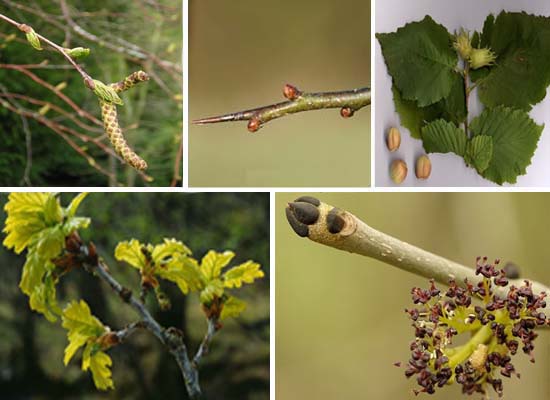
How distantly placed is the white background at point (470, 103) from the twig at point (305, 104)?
40 millimetres

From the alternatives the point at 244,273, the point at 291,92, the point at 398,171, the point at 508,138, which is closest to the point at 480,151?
the point at 508,138

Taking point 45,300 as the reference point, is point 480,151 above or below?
above

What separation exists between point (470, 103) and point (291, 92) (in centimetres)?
39

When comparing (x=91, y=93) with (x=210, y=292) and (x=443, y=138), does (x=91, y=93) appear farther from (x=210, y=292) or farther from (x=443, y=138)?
(x=443, y=138)

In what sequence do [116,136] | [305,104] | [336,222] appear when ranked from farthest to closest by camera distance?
[305,104] → [116,136] → [336,222]

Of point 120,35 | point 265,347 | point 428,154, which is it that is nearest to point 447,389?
point 265,347

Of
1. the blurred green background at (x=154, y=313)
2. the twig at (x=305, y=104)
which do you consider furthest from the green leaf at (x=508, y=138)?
the blurred green background at (x=154, y=313)

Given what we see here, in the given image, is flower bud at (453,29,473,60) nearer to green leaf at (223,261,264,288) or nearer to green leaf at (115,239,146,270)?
green leaf at (223,261,264,288)

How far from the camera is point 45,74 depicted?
5.31 feet

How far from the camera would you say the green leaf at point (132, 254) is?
1640 millimetres

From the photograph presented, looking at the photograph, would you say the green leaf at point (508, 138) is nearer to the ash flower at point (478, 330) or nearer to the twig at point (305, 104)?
the twig at point (305, 104)

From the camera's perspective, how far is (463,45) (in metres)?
1.74

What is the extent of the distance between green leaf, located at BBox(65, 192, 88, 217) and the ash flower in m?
0.72

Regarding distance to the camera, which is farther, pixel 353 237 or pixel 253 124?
pixel 253 124
